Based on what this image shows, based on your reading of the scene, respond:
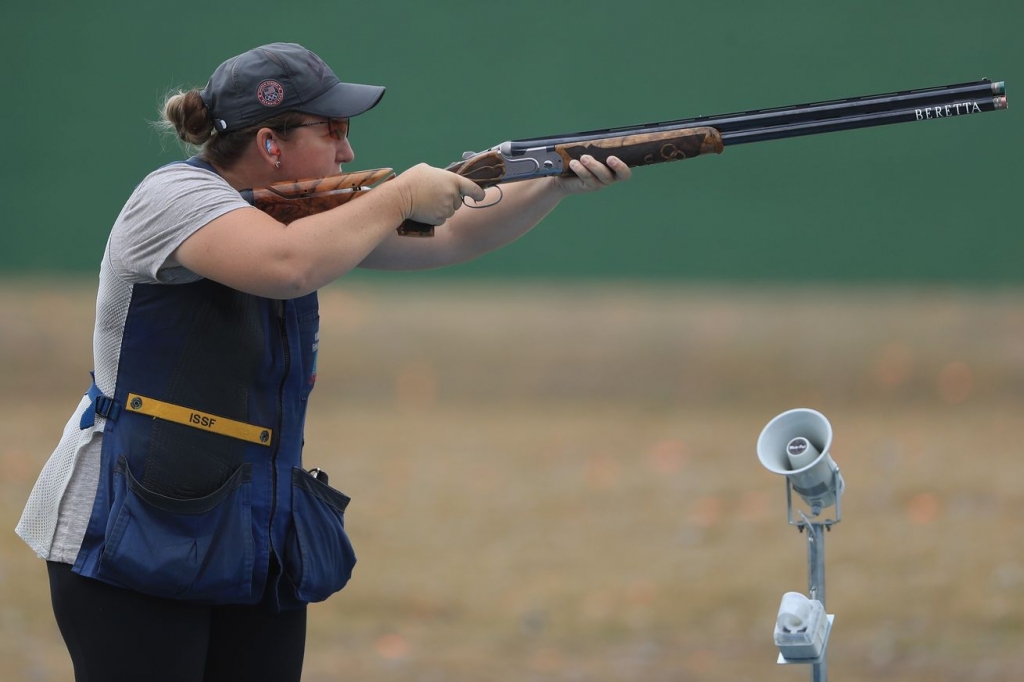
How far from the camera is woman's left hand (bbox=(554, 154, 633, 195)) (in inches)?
107

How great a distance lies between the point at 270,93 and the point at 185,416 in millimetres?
593

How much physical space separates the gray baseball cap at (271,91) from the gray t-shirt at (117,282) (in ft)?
0.44

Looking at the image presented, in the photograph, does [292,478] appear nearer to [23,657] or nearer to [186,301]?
[186,301]

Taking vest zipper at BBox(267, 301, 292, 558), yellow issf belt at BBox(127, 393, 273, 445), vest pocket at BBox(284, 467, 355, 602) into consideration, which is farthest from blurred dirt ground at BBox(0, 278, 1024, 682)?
yellow issf belt at BBox(127, 393, 273, 445)

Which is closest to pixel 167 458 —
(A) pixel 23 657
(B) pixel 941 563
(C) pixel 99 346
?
(C) pixel 99 346

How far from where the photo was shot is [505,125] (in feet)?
27.5

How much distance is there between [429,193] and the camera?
89.9 inches

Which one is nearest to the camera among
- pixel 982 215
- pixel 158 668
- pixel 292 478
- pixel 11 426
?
pixel 158 668

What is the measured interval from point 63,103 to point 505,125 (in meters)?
3.00

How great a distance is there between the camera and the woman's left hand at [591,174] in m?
2.71

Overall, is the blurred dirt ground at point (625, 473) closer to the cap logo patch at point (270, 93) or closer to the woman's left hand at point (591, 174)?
the woman's left hand at point (591, 174)

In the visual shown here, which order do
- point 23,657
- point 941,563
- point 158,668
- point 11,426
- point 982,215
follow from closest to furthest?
1. point 158,668
2. point 23,657
3. point 941,563
4. point 11,426
5. point 982,215

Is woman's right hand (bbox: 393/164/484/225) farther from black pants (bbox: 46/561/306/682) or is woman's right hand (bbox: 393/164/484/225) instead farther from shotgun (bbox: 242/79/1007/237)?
black pants (bbox: 46/561/306/682)

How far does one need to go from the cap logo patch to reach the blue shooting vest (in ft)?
0.57
